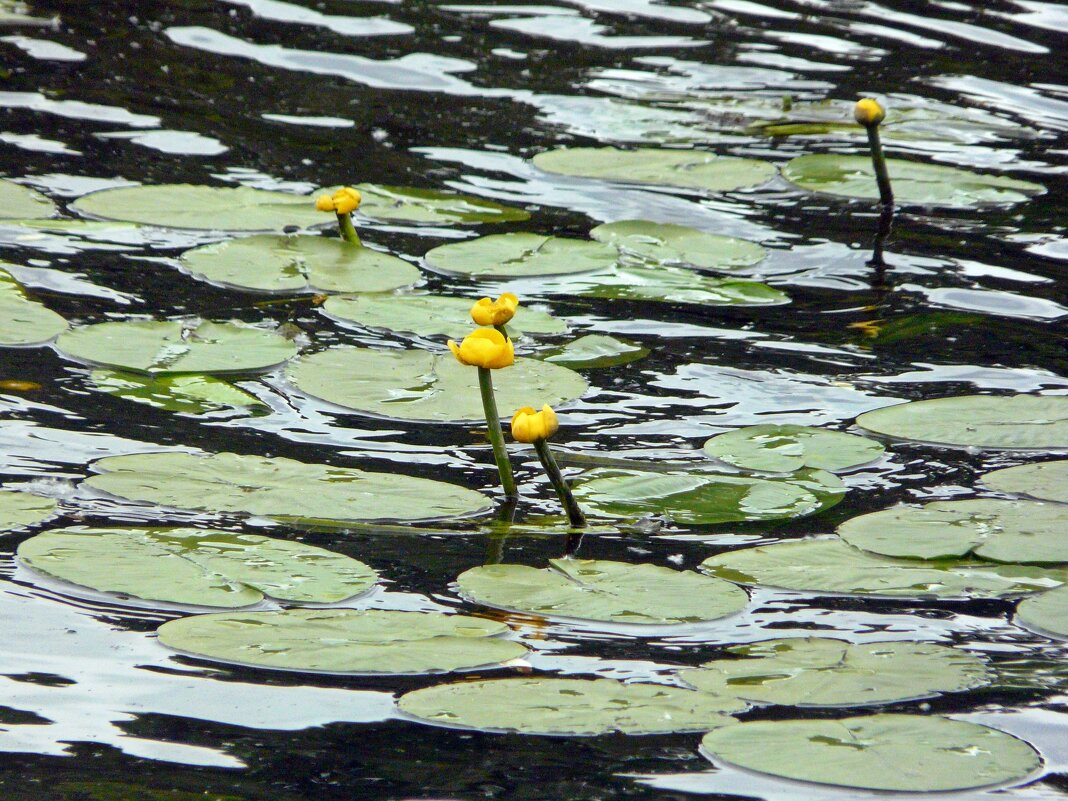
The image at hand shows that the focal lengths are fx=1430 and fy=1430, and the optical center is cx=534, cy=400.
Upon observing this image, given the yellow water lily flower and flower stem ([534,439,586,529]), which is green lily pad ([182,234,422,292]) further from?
flower stem ([534,439,586,529])

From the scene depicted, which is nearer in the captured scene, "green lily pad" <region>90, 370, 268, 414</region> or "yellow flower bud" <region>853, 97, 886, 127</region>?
"green lily pad" <region>90, 370, 268, 414</region>

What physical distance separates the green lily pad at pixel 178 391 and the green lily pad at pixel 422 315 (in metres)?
0.52

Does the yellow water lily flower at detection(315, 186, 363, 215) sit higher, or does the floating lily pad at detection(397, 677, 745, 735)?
the yellow water lily flower at detection(315, 186, 363, 215)

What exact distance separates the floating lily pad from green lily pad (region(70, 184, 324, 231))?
2.54m

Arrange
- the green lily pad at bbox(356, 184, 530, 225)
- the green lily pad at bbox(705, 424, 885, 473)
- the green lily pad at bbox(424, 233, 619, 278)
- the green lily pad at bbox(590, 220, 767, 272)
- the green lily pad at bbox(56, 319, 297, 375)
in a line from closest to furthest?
the green lily pad at bbox(705, 424, 885, 473) < the green lily pad at bbox(56, 319, 297, 375) < the green lily pad at bbox(424, 233, 619, 278) < the green lily pad at bbox(590, 220, 767, 272) < the green lily pad at bbox(356, 184, 530, 225)

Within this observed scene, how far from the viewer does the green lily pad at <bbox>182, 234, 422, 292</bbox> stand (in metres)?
4.05

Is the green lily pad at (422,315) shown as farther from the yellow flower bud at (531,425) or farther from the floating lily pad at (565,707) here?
the floating lily pad at (565,707)

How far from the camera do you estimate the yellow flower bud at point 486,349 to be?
2.69 meters

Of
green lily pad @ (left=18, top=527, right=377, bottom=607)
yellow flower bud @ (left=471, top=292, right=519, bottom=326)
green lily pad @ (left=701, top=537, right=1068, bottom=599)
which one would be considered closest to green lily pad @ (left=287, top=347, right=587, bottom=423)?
yellow flower bud @ (left=471, top=292, right=519, bottom=326)

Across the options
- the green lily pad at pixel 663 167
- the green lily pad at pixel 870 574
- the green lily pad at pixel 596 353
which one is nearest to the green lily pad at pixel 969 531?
the green lily pad at pixel 870 574

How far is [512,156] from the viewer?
5.33 metres

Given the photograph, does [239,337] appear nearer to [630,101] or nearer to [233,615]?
[233,615]

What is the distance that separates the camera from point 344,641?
7.54 ft

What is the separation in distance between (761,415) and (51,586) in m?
1.69
